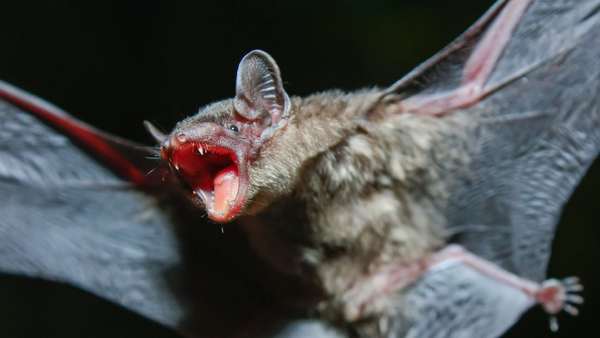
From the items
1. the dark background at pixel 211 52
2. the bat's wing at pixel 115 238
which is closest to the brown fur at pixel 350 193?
the bat's wing at pixel 115 238

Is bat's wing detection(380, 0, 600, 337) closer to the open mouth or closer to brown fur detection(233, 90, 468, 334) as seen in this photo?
brown fur detection(233, 90, 468, 334)

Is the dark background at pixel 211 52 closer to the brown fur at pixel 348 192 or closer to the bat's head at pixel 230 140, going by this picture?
the brown fur at pixel 348 192

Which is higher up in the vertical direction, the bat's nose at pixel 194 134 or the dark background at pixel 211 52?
the dark background at pixel 211 52

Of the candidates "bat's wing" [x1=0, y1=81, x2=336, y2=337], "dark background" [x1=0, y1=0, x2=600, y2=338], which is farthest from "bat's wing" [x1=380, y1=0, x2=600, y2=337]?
"dark background" [x1=0, y1=0, x2=600, y2=338]

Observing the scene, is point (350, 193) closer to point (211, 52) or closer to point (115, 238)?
point (115, 238)

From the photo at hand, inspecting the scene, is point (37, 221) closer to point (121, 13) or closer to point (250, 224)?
point (250, 224)

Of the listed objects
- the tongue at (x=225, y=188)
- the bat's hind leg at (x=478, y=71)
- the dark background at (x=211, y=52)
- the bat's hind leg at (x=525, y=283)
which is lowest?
the bat's hind leg at (x=525, y=283)

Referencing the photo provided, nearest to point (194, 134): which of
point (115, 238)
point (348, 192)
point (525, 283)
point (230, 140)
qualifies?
point (230, 140)

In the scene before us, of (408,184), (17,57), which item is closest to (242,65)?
(408,184)
